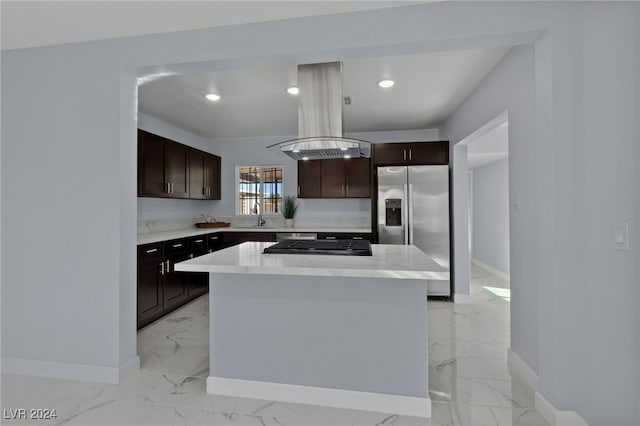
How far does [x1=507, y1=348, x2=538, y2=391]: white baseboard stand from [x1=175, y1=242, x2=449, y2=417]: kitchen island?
858 millimetres

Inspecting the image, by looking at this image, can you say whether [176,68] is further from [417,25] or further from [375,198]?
[375,198]

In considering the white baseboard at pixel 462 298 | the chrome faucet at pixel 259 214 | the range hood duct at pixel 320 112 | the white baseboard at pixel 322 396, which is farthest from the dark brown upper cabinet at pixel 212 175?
the white baseboard at pixel 462 298

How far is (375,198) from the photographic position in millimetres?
4758

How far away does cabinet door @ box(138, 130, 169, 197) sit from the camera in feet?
12.2

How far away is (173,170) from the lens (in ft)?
14.2

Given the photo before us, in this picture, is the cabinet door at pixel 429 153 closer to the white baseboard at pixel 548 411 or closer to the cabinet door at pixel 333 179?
the cabinet door at pixel 333 179

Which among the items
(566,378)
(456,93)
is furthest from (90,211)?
(456,93)

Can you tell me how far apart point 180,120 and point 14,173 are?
233cm

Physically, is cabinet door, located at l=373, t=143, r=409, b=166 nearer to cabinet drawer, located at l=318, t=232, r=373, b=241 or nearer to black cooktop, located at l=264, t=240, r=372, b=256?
cabinet drawer, located at l=318, t=232, r=373, b=241

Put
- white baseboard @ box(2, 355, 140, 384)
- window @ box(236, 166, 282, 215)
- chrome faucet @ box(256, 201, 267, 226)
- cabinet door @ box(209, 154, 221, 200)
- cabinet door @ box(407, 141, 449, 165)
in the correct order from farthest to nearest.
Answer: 1. window @ box(236, 166, 282, 215)
2. chrome faucet @ box(256, 201, 267, 226)
3. cabinet door @ box(209, 154, 221, 200)
4. cabinet door @ box(407, 141, 449, 165)
5. white baseboard @ box(2, 355, 140, 384)

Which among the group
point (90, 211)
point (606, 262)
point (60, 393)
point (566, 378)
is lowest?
point (60, 393)

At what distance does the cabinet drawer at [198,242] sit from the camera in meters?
4.29

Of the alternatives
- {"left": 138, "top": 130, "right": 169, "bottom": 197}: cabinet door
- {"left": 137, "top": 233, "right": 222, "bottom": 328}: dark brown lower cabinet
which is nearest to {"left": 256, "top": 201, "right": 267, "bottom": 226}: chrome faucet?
{"left": 137, "top": 233, "right": 222, "bottom": 328}: dark brown lower cabinet

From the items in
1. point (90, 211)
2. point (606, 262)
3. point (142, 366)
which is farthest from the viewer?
point (142, 366)
